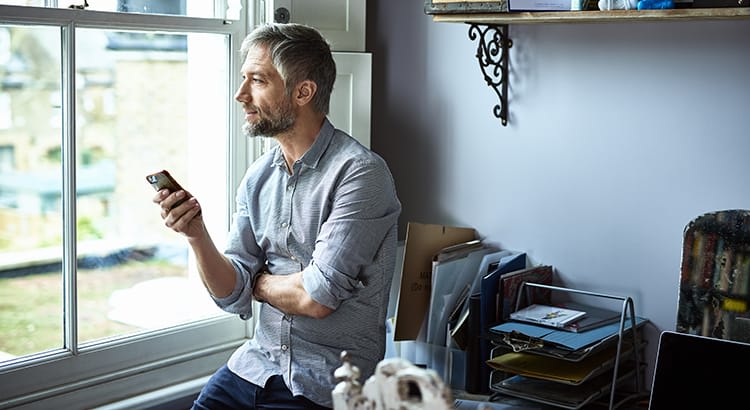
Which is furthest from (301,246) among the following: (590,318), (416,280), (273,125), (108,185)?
(590,318)

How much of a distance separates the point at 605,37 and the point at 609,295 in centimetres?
65

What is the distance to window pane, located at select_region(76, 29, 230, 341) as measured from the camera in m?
2.40

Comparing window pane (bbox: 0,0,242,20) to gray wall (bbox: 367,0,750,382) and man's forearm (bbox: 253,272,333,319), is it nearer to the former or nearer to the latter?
gray wall (bbox: 367,0,750,382)

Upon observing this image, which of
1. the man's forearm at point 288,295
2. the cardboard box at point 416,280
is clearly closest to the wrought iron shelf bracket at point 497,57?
the cardboard box at point 416,280

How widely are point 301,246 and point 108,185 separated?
56cm

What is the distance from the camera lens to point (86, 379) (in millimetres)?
2430

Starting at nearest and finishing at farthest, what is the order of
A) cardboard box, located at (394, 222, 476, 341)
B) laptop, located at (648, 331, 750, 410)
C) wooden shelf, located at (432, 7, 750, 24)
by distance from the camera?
laptop, located at (648, 331, 750, 410)
wooden shelf, located at (432, 7, 750, 24)
cardboard box, located at (394, 222, 476, 341)

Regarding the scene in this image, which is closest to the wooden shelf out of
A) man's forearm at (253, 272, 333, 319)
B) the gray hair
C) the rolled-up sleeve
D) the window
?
the gray hair

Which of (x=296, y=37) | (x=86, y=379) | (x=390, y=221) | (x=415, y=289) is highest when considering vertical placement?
(x=296, y=37)

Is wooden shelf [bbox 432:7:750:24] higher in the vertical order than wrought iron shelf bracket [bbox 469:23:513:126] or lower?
higher

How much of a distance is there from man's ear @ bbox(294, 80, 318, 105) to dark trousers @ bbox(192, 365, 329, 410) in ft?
2.10

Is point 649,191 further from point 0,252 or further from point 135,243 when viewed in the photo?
point 0,252

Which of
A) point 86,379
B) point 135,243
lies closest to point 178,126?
point 135,243

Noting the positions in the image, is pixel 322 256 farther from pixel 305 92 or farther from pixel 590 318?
pixel 590 318
